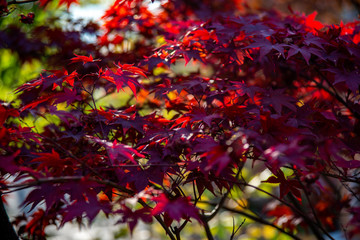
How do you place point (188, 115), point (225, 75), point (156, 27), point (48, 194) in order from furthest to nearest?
point (156, 27)
point (225, 75)
point (188, 115)
point (48, 194)

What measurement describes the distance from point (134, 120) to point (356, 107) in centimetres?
129

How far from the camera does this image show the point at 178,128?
1.36 metres

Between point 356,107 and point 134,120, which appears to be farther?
point 356,107

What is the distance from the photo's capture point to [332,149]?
3.17ft

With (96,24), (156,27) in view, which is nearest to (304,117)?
(156,27)

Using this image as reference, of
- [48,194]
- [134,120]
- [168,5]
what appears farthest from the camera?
[168,5]

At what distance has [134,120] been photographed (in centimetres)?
151

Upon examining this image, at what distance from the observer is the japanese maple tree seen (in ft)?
3.61

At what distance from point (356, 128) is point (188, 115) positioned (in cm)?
112

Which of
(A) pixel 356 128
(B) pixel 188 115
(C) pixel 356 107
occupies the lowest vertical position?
(A) pixel 356 128

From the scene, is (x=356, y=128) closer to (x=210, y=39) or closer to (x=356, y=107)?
(x=356, y=107)

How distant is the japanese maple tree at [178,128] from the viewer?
110 centimetres

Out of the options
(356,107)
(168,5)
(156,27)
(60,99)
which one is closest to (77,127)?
(60,99)

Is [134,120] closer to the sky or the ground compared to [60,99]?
closer to the ground
